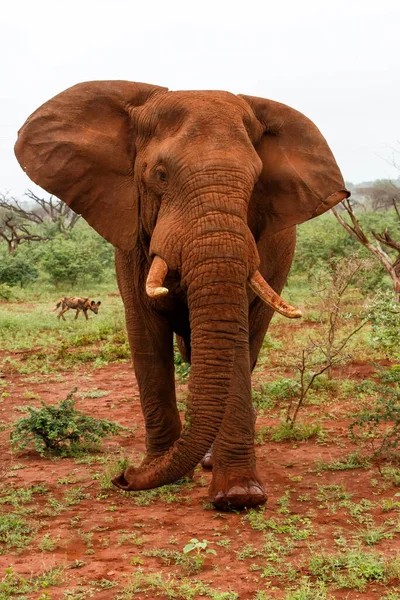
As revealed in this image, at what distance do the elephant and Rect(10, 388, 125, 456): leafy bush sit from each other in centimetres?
110

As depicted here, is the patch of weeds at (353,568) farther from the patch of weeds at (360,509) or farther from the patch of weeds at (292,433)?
the patch of weeds at (292,433)

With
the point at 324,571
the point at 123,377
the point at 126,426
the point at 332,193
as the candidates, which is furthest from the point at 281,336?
the point at 324,571

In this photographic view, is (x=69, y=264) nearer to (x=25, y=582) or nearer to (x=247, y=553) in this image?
(x=247, y=553)

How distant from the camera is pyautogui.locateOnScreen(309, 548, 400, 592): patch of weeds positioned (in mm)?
3902

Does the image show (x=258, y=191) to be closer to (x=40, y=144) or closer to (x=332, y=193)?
(x=332, y=193)

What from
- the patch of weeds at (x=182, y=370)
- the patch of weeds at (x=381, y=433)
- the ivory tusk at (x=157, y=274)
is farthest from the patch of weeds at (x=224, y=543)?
the patch of weeds at (x=182, y=370)

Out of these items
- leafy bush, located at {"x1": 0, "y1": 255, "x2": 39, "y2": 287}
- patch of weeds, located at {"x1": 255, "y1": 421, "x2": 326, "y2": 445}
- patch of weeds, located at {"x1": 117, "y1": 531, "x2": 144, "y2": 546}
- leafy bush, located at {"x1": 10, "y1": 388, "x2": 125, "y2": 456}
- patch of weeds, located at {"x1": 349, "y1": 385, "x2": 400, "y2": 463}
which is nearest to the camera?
patch of weeds, located at {"x1": 117, "y1": 531, "x2": 144, "y2": 546}

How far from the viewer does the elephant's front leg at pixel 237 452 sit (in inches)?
200

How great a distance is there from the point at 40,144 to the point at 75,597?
8.82ft

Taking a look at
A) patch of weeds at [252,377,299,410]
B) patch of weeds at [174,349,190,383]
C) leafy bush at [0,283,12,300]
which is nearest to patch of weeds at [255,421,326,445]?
patch of weeds at [252,377,299,410]

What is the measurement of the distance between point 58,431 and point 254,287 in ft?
8.61

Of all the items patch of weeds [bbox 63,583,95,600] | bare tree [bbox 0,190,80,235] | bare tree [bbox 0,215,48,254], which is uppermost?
bare tree [bbox 0,190,80,235]

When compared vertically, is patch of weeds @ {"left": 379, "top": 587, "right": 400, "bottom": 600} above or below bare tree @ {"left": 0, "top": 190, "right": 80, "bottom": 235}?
below

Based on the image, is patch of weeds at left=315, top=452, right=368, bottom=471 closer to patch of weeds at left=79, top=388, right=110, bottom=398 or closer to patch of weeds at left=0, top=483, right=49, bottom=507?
patch of weeds at left=0, top=483, right=49, bottom=507
